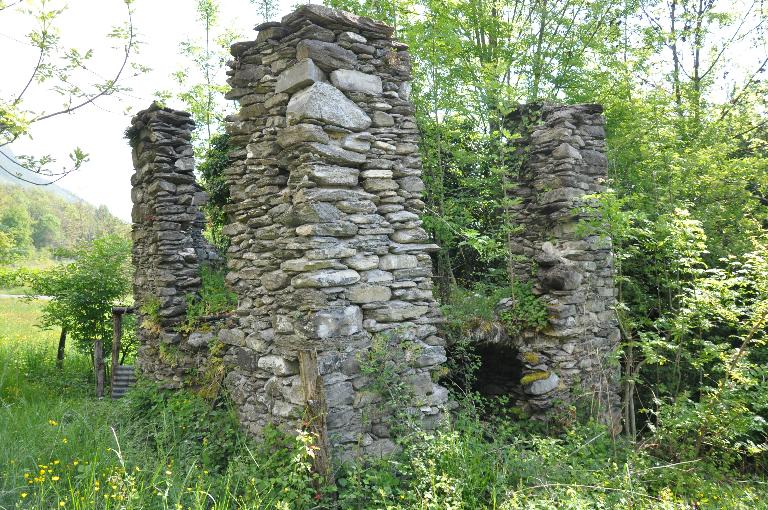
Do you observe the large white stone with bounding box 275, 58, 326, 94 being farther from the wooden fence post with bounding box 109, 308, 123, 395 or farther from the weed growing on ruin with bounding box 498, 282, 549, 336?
the wooden fence post with bounding box 109, 308, 123, 395

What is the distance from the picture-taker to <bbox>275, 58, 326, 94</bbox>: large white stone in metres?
4.19

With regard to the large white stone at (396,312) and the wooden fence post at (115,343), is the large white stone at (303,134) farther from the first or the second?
the wooden fence post at (115,343)

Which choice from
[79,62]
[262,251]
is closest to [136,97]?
[79,62]

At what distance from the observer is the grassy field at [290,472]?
11.4 ft

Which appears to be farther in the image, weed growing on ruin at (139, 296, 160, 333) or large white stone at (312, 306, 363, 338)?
weed growing on ruin at (139, 296, 160, 333)

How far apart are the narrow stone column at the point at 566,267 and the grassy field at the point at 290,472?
108 cm

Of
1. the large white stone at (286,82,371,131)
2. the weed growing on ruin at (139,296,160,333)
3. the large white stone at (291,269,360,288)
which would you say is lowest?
the weed growing on ruin at (139,296,160,333)

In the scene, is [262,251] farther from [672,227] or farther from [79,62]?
[672,227]

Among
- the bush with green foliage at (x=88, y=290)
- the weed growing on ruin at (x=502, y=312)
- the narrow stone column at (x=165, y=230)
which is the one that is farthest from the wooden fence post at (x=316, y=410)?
the bush with green foliage at (x=88, y=290)

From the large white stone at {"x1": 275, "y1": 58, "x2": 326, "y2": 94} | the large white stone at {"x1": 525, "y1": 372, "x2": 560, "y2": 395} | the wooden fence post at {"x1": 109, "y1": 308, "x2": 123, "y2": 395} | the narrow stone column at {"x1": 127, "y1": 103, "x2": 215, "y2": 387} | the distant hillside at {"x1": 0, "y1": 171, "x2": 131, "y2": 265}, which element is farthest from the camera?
Result: the distant hillside at {"x1": 0, "y1": 171, "x2": 131, "y2": 265}

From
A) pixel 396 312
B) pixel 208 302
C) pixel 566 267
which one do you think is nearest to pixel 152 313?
pixel 208 302

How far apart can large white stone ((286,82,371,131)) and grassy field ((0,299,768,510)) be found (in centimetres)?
252

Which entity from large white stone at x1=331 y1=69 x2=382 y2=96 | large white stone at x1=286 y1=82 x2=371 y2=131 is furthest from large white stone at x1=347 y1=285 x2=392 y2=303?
large white stone at x1=331 y1=69 x2=382 y2=96

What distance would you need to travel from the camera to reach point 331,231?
4.15 metres
